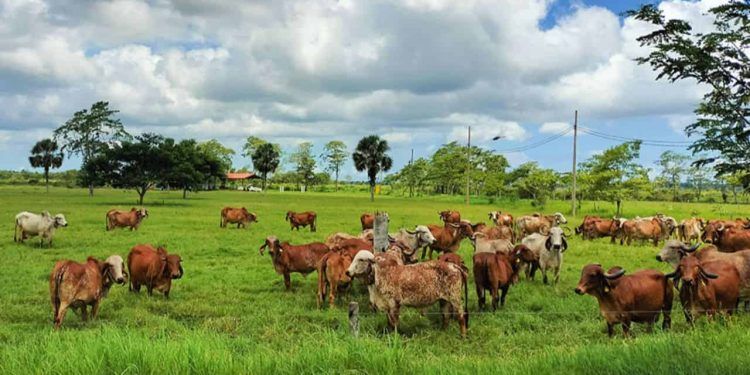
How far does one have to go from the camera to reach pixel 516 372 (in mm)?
5363

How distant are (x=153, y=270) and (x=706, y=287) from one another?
10031 millimetres

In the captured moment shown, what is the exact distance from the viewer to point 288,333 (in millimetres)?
8547

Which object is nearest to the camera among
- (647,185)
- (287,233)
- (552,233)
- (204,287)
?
(204,287)

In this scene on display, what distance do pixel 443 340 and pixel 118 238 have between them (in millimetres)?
16534

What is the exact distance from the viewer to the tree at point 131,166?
→ 44.9m

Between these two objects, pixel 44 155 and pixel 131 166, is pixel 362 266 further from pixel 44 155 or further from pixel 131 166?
pixel 44 155

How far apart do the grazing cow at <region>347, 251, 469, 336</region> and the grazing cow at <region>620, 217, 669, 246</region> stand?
1659 cm

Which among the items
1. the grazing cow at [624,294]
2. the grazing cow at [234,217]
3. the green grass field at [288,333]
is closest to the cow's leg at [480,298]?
the green grass field at [288,333]

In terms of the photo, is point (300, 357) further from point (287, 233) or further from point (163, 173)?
point (163, 173)

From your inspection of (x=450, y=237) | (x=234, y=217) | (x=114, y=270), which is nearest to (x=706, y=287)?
(x=450, y=237)

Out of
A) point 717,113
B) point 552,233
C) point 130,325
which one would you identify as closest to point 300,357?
point 130,325

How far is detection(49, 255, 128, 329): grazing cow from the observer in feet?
27.6

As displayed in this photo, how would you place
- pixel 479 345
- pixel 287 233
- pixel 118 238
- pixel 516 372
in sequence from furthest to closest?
pixel 287 233
pixel 118 238
pixel 479 345
pixel 516 372

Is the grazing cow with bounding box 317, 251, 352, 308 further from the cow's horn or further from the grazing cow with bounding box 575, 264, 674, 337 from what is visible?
the cow's horn
